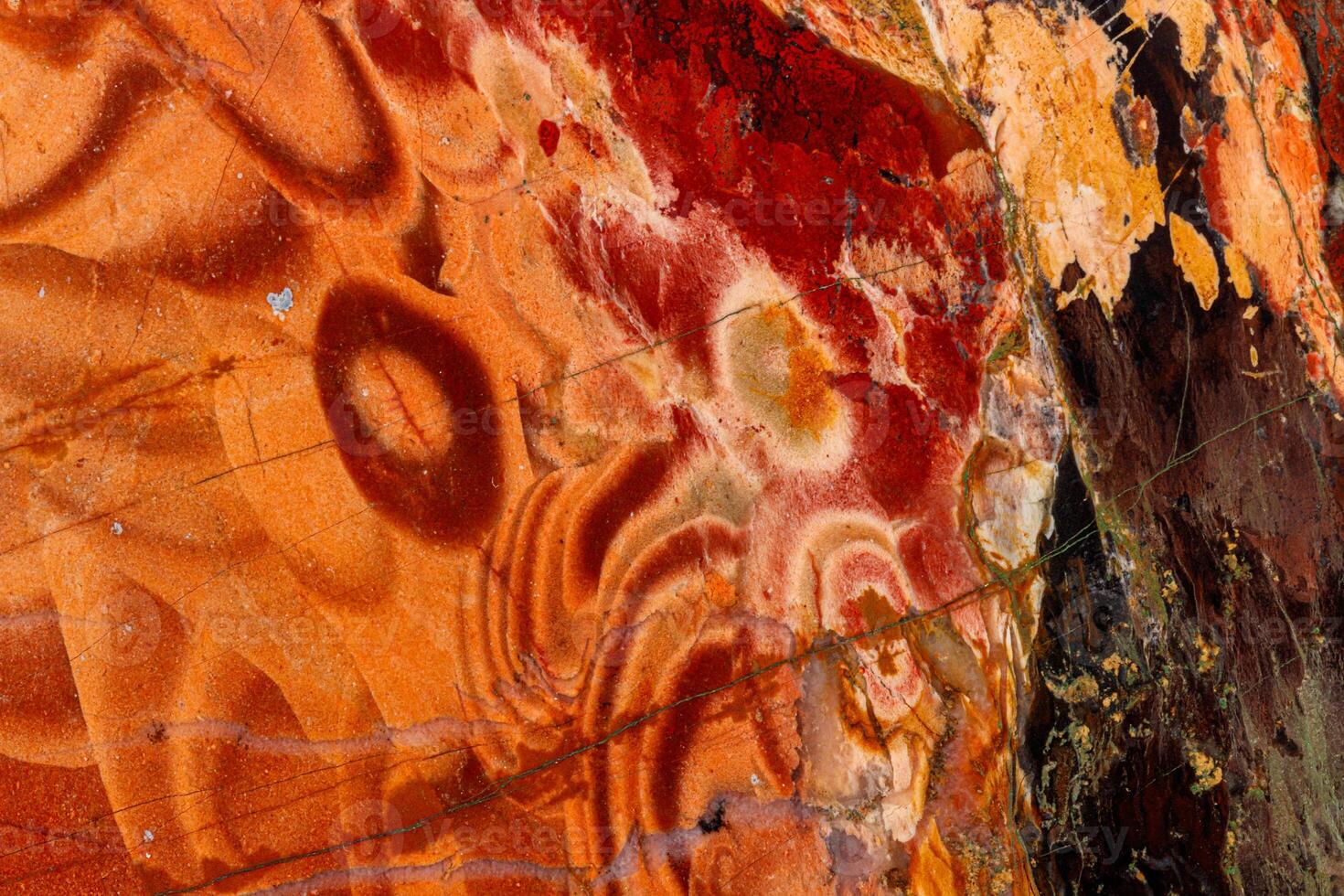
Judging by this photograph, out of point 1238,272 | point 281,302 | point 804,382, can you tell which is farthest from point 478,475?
point 1238,272

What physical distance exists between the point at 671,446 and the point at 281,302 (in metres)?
1.18

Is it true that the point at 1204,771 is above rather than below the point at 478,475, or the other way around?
below

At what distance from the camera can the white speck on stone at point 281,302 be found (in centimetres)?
245

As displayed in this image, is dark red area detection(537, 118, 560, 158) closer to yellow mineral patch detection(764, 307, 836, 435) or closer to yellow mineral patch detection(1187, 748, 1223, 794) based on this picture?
yellow mineral patch detection(764, 307, 836, 435)

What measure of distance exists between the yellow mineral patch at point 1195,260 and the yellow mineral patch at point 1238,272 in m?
0.05

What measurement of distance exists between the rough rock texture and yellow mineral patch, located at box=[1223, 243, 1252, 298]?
0.02m

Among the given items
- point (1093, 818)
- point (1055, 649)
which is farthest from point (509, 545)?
point (1093, 818)

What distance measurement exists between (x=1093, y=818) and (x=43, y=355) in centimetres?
340

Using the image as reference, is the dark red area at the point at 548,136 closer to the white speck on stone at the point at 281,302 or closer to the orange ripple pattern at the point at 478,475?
the orange ripple pattern at the point at 478,475

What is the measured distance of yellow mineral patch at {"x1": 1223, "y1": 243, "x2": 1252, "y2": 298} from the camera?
288 centimetres

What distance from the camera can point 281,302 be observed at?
2455 mm

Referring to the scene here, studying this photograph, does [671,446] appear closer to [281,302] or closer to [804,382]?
[804,382]

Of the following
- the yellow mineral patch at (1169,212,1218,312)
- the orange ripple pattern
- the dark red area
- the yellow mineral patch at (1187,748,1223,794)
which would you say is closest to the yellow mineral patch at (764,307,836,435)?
the orange ripple pattern

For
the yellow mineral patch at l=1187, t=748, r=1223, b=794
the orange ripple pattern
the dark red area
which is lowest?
the yellow mineral patch at l=1187, t=748, r=1223, b=794
